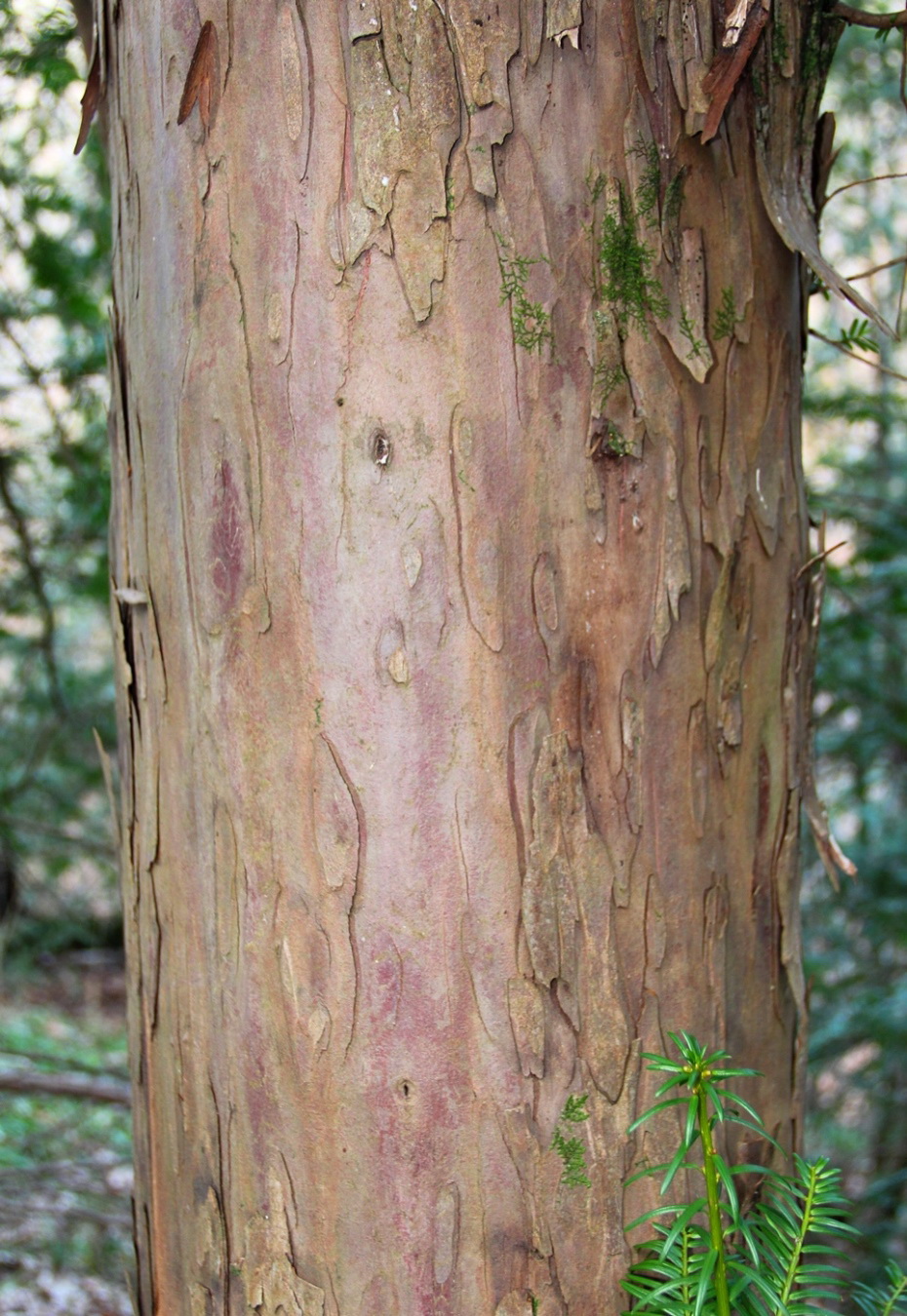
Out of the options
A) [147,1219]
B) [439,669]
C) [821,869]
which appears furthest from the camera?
[821,869]

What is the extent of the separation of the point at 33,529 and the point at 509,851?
10.3 ft

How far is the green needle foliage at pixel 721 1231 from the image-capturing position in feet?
3.05

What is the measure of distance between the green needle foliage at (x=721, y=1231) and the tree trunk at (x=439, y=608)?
5 cm

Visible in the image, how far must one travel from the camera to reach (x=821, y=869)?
11.8 ft

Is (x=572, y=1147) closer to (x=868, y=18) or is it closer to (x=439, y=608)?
(x=439, y=608)

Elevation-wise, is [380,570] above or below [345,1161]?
above

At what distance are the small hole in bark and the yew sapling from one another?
57 cm

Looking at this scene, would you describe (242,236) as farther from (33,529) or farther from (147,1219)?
(33,529)

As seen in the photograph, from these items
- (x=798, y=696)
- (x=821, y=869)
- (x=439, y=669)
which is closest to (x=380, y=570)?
(x=439, y=669)

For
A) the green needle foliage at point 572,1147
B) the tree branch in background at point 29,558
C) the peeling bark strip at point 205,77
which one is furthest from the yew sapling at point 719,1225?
the tree branch in background at point 29,558

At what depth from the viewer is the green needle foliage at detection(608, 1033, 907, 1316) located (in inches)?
36.6

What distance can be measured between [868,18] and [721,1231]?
1.22 metres

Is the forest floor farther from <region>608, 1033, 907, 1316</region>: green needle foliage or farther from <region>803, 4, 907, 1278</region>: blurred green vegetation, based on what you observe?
<region>803, 4, 907, 1278</region>: blurred green vegetation

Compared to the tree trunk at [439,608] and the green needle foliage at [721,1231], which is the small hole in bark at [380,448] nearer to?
the tree trunk at [439,608]
